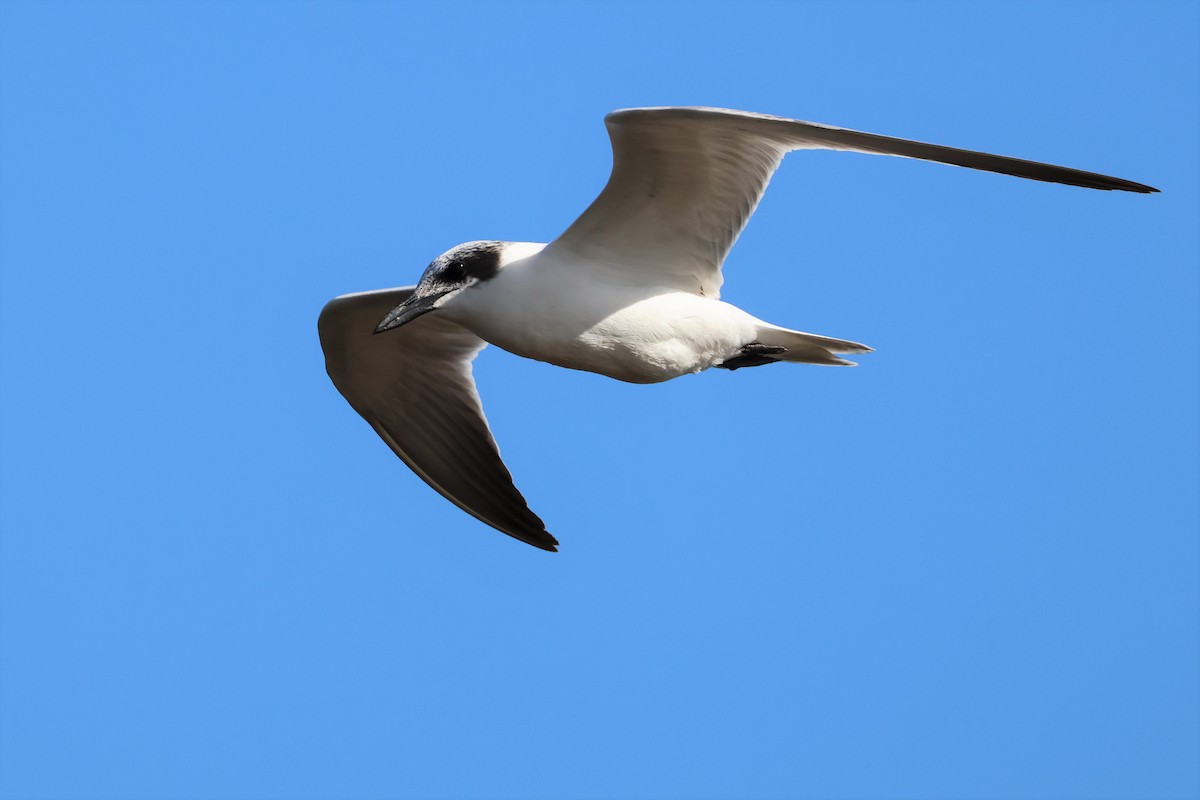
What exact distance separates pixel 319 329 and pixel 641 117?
3148mm

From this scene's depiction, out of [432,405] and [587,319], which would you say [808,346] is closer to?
[587,319]

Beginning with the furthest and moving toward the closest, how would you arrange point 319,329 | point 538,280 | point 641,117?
point 319,329, point 538,280, point 641,117

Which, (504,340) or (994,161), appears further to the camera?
(504,340)

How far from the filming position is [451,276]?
284 inches

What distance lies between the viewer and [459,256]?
23.7ft

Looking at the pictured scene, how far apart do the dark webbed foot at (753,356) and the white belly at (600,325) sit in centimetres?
28

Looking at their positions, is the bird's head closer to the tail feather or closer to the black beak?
the black beak

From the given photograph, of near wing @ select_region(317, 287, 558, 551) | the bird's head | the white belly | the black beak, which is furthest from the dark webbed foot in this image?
near wing @ select_region(317, 287, 558, 551)

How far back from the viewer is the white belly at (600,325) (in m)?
7.01

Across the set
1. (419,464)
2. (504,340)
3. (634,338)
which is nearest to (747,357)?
(634,338)

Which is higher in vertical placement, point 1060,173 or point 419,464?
point 1060,173

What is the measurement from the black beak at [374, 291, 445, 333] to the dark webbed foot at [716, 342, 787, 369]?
1485mm

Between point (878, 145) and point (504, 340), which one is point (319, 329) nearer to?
point (504, 340)

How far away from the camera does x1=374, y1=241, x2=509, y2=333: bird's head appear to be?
7156mm
